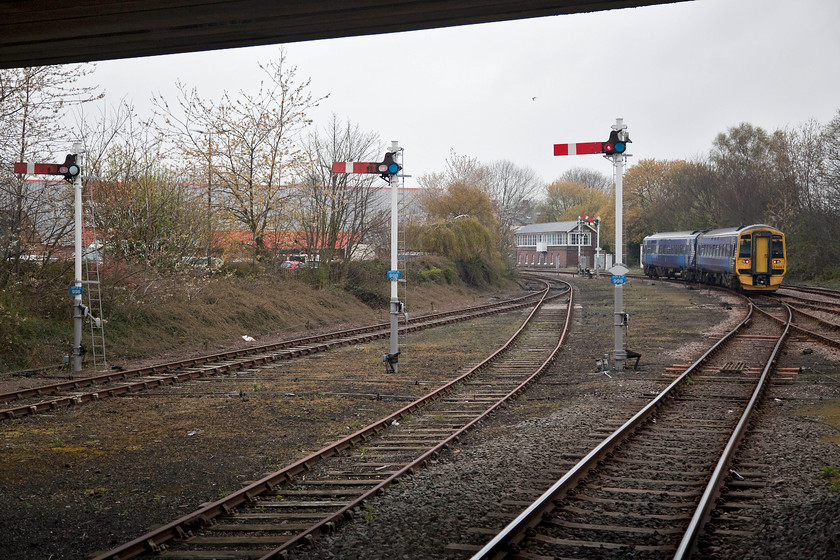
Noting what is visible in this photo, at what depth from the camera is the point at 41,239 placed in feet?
59.4

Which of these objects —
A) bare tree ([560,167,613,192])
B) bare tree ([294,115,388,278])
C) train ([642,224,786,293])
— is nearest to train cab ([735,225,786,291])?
train ([642,224,786,293])

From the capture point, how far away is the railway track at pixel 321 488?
607 cm

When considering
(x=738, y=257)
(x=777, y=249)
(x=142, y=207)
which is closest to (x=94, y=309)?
(x=142, y=207)

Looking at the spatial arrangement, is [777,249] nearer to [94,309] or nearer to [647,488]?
[94,309]

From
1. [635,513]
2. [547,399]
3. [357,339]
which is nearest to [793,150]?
[357,339]

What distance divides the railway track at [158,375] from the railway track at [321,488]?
5.04 m

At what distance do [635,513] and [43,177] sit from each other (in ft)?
55.1

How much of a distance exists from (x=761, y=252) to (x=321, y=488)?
32947 millimetres

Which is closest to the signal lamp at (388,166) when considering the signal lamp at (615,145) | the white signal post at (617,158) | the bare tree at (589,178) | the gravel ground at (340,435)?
the white signal post at (617,158)

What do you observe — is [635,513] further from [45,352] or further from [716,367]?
[45,352]

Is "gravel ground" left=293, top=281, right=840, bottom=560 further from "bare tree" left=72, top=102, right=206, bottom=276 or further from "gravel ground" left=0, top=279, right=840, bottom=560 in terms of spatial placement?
"bare tree" left=72, top=102, right=206, bottom=276

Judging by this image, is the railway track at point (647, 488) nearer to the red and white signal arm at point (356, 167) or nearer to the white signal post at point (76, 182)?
the red and white signal arm at point (356, 167)

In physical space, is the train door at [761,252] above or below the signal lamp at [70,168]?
below

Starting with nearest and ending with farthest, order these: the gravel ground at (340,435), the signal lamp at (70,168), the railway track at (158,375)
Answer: the gravel ground at (340,435) < the railway track at (158,375) < the signal lamp at (70,168)
